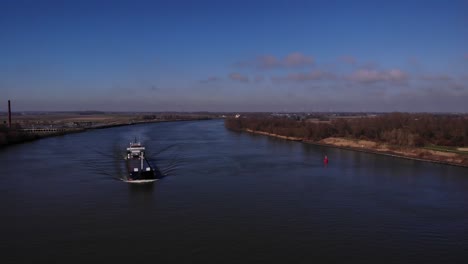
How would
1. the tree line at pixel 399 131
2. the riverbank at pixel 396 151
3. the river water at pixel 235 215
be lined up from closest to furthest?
the river water at pixel 235 215
the riverbank at pixel 396 151
the tree line at pixel 399 131

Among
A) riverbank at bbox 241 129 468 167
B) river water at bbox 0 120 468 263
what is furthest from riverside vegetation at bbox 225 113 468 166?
river water at bbox 0 120 468 263

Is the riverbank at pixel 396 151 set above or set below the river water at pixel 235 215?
above

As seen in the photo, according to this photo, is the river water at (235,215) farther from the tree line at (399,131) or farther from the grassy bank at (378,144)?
the tree line at (399,131)

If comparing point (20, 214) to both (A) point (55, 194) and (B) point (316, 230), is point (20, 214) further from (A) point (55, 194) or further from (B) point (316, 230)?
(B) point (316, 230)

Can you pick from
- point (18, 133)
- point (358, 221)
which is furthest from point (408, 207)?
point (18, 133)

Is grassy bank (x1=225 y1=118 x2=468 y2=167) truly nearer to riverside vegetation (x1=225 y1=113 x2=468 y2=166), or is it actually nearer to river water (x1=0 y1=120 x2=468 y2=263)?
riverside vegetation (x1=225 y1=113 x2=468 y2=166)

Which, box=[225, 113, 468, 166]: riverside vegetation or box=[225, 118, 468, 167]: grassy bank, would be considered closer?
box=[225, 118, 468, 167]: grassy bank

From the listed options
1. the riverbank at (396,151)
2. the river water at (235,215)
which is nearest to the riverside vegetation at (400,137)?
the riverbank at (396,151)
